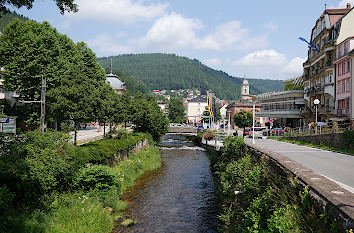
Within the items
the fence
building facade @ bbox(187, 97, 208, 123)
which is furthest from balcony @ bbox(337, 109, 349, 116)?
building facade @ bbox(187, 97, 208, 123)

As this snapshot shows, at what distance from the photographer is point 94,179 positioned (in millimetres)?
17344

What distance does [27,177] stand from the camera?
40.1 feet

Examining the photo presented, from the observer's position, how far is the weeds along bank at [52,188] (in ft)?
37.4

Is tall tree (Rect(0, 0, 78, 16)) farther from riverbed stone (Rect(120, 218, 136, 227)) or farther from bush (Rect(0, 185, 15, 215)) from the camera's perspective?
riverbed stone (Rect(120, 218, 136, 227))

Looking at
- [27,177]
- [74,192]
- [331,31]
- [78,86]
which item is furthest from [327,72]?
[27,177]

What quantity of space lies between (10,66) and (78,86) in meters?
16.4

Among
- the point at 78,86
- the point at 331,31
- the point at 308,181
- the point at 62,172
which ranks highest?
the point at 331,31

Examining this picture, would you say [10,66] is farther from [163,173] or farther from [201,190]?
[201,190]

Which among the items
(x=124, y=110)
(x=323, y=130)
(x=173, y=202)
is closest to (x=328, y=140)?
(x=323, y=130)

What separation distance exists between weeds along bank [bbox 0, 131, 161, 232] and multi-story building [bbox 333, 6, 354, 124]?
31174mm

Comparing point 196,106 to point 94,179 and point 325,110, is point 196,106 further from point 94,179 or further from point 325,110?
point 94,179

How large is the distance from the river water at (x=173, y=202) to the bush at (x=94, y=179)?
1.90m

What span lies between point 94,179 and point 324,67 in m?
39.2

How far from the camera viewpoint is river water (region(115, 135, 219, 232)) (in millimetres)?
15145
